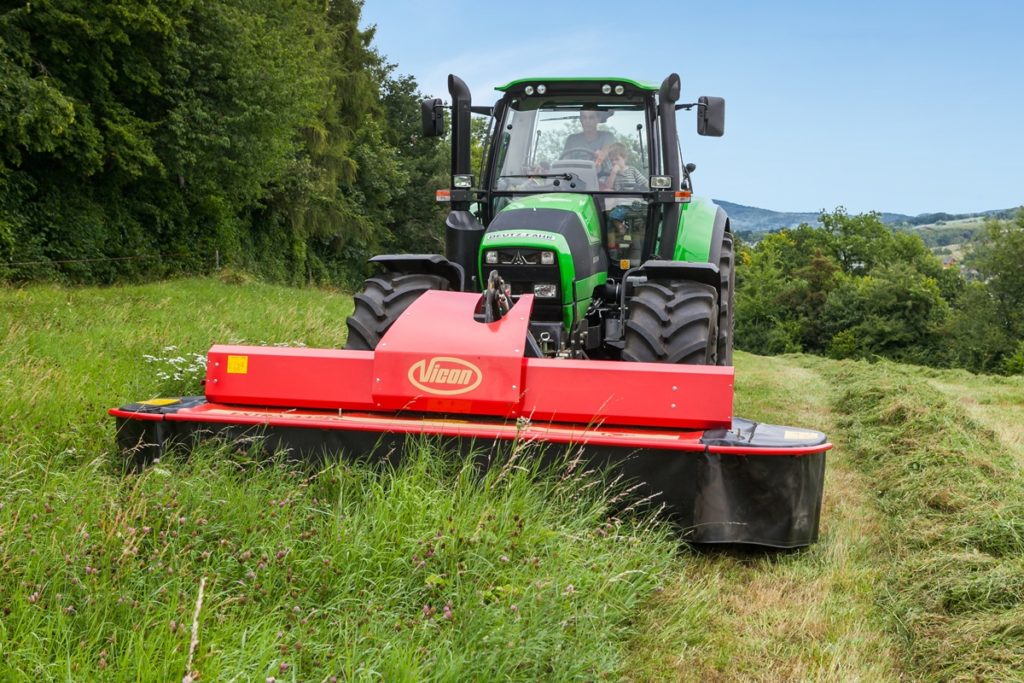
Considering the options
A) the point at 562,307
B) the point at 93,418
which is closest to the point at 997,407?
the point at 562,307

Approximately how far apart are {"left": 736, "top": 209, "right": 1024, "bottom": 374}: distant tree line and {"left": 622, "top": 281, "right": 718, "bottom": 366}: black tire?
33.0 m

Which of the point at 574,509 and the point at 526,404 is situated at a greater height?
the point at 526,404

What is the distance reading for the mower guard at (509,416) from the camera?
420 centimetres

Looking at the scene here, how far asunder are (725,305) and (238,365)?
4137 mm

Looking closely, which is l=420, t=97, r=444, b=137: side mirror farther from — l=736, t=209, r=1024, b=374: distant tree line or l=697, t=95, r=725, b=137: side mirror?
l=736, t=209, r=1024, b=374: distant tree line

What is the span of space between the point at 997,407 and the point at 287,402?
869 cm

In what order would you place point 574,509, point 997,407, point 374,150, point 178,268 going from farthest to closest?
point 374,150
point 178,268
point 997,407
point 574,509

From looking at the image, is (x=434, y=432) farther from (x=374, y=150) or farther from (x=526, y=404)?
(x=374, y=150)

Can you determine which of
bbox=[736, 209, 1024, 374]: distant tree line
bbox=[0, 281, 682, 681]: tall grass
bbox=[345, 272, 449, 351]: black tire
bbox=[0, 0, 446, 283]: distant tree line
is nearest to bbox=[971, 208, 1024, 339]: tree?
bbox=[736, 209, 1024, 374]: distant tree line

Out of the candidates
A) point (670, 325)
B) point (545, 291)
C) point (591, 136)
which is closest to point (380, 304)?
point (545, 291)

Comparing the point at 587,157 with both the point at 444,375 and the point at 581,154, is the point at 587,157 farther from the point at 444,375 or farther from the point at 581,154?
the point at 444,375

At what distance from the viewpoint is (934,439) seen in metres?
6.36

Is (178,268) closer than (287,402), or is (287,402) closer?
(287,402)

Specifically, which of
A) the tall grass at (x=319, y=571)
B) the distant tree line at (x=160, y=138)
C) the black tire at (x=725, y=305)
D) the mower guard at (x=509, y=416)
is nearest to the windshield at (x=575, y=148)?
the black tire at (x=725, y=305)
